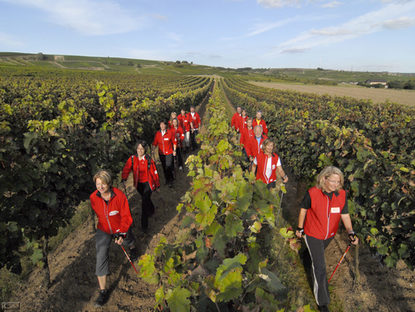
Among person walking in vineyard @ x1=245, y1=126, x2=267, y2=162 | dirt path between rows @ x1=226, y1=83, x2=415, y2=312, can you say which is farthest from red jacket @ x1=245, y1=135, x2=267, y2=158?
dirt path between rows @ x1=226, y1=83, x2=415, y2=312

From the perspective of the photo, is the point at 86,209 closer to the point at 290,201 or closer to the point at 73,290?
the point at 73,290

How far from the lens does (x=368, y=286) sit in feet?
12.6

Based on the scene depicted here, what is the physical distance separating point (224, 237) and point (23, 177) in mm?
2705

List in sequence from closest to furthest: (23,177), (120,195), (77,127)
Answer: (23,177) < (120,195) < (77,127)

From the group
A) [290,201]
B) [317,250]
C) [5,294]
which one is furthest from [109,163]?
[290,201]

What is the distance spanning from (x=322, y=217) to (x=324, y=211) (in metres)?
0.09

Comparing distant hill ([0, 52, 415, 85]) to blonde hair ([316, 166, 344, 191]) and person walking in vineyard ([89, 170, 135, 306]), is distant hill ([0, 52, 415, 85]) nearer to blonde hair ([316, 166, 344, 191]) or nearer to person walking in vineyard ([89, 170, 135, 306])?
person walking in vineyard ([89, 170, 135, 306])

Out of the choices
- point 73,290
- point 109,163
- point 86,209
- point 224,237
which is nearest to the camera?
point 224,237

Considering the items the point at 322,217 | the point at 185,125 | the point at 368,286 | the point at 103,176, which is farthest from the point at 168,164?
the point at 368,286

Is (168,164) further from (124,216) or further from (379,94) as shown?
(379,94)

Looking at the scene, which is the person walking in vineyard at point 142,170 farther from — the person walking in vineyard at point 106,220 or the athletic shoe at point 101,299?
the athletic shoe at point 101,299

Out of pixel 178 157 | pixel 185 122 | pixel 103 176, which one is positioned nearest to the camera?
pixel 103 176

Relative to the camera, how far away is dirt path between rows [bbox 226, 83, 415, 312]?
3.48 m

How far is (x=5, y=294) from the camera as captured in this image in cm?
346
